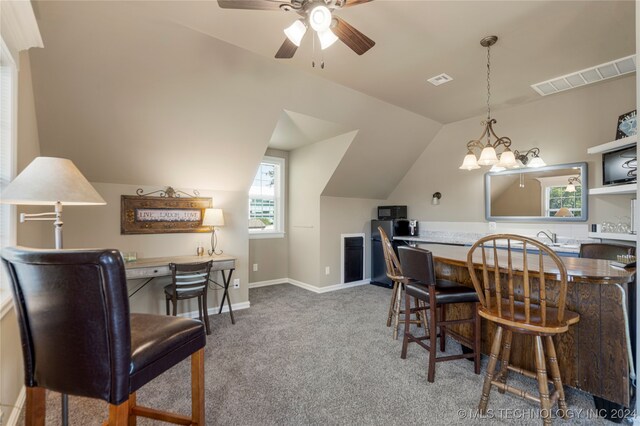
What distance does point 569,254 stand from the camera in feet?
10.6

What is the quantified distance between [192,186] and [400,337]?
9.60ft

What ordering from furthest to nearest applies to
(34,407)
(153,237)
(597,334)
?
(153,237) < (597,334) < (34,407)

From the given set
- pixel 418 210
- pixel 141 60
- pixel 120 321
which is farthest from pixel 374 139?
pixel 120 321

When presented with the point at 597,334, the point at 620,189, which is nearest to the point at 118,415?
the point at 597,334

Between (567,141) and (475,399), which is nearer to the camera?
(475,399)

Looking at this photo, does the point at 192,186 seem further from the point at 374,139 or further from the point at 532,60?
the point at 532,60

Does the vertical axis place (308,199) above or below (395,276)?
above

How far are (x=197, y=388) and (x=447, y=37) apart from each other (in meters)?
3.07

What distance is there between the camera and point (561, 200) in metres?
3.74

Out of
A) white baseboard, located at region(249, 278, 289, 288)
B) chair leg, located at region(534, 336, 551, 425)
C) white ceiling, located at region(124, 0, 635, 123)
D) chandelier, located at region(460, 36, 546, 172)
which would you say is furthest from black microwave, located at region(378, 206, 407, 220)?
chair leg, located at region(534, 336, 551, 425)

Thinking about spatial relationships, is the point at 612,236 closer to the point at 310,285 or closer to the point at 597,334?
the point at 597,334

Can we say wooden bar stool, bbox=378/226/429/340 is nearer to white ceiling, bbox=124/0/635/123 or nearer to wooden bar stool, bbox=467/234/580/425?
wooden bar stool, bbox=467/234/580/425

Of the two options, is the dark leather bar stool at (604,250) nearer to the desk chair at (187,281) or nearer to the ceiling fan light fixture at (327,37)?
the ceiling fan light fixture at (327,37)

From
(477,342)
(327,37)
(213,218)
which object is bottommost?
(477,342)
